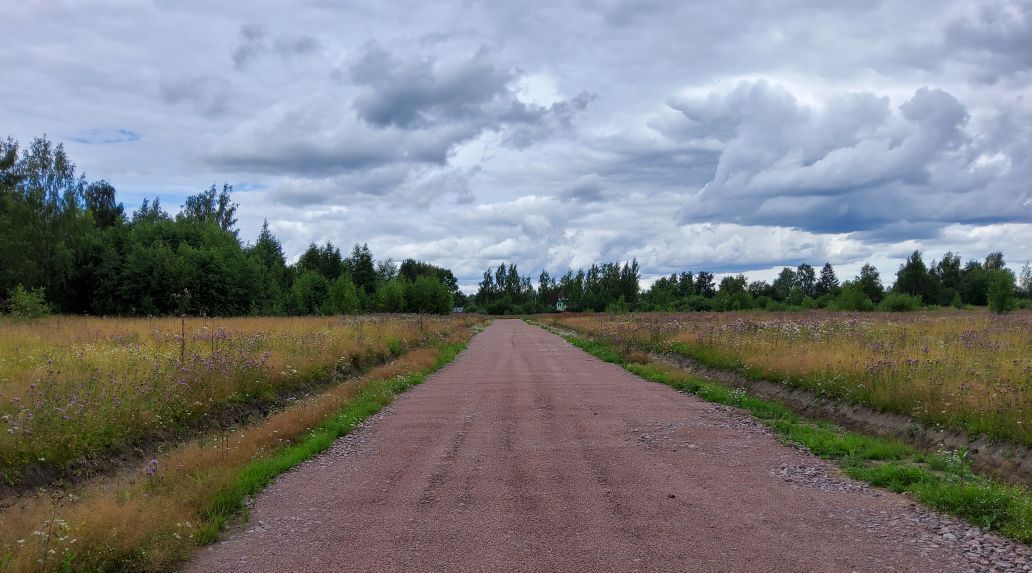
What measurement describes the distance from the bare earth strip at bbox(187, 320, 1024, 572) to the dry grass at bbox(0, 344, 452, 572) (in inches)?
18.6

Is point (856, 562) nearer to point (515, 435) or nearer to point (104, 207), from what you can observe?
point (515, 435)

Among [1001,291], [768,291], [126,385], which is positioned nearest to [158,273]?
[126,385]

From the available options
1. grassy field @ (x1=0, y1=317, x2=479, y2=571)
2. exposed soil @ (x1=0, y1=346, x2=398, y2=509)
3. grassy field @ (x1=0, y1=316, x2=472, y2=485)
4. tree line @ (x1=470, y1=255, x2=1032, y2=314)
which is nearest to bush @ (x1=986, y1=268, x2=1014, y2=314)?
tree line @ (x1=470, y1=255, x2=1032, y2=314)

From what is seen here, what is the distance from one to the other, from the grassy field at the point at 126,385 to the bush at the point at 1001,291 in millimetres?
49271

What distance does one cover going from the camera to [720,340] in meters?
21.2

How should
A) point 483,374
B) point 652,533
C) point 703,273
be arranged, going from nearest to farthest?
point 652,533 < point 483,374 < point 703,273

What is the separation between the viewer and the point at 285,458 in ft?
27.7

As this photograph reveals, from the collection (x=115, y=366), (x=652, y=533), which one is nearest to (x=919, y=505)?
(x=652, y=533)

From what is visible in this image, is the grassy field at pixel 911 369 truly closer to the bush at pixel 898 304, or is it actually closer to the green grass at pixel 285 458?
the green grass at pixel 285 458

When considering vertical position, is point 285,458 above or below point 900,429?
below

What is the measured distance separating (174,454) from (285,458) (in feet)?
5.29

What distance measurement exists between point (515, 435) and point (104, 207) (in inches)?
3616

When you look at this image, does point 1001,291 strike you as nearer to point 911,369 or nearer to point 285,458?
point 911,369

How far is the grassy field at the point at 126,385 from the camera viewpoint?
772cm
